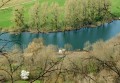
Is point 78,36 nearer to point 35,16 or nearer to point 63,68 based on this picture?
point 35,16

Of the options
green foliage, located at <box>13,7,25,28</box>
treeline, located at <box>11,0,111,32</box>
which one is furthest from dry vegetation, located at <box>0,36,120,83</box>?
green foliage, located at <box>13,7,25,28</box>

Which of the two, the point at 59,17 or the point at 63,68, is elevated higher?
the point at 63,68

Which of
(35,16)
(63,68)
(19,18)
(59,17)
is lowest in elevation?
(59,17)

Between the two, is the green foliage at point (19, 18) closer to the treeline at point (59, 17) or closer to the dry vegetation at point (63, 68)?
the treeline at point (59, 17)

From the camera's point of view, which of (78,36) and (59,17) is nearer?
(78,36)

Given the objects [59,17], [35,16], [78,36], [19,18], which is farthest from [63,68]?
[59,17]

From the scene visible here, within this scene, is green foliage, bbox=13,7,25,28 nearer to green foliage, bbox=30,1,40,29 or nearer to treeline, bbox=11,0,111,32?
treeline, bbox=11,0,111,32

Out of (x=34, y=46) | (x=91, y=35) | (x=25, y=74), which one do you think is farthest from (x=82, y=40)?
(x=25, y=74)

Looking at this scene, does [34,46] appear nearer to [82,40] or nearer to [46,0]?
[82,40]

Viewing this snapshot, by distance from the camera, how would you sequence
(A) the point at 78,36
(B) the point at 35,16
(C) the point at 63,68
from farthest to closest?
(B) the point at 35,16
(A) the point at 78,36
(C) the point at 63,68

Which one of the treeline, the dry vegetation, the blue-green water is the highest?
the dry vegetation
